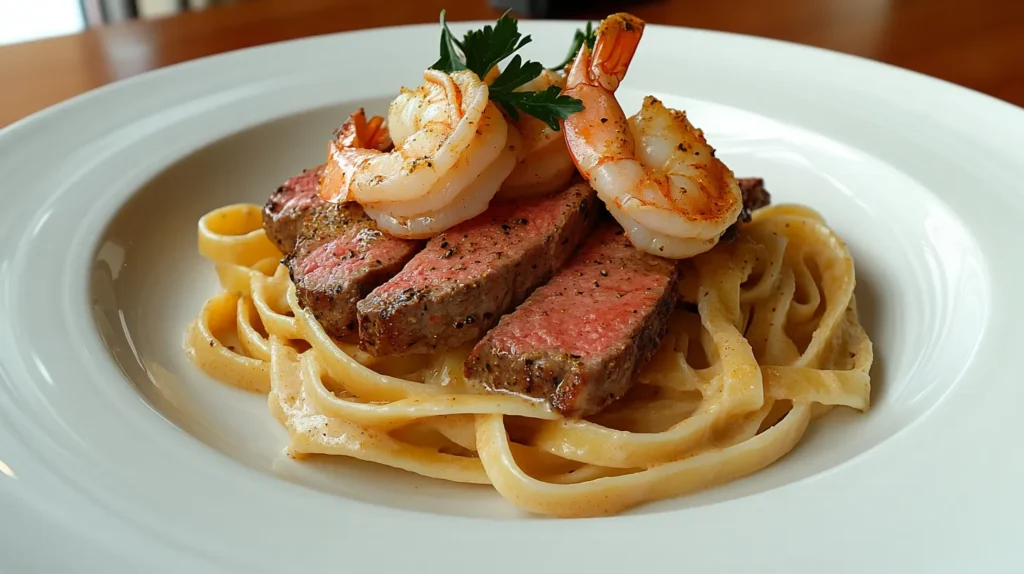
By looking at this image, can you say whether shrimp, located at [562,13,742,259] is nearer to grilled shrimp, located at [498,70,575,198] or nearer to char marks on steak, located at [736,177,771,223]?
grilled shrimp, located at [498,70,575,198]

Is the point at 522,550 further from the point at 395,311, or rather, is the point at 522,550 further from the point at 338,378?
the point at 338,378

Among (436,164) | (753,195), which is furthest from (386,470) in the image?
(753,195)

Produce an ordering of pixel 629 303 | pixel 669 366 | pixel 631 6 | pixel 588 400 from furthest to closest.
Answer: pixel 631 6 < pixel 669 366 < pixel 629 303 < pixel 588 400

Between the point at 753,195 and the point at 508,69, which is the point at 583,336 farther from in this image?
the point at 753,195

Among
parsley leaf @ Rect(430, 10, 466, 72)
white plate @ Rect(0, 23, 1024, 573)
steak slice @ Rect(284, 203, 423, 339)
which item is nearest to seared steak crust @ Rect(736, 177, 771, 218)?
white plate @ Rect(0, 23, 1024, 573)

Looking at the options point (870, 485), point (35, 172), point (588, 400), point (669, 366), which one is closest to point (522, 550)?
point (588, 400)

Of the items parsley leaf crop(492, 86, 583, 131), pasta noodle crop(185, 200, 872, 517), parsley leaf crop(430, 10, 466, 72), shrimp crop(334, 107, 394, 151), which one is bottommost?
pasta noodle crop(185, 200, 872, 517)
